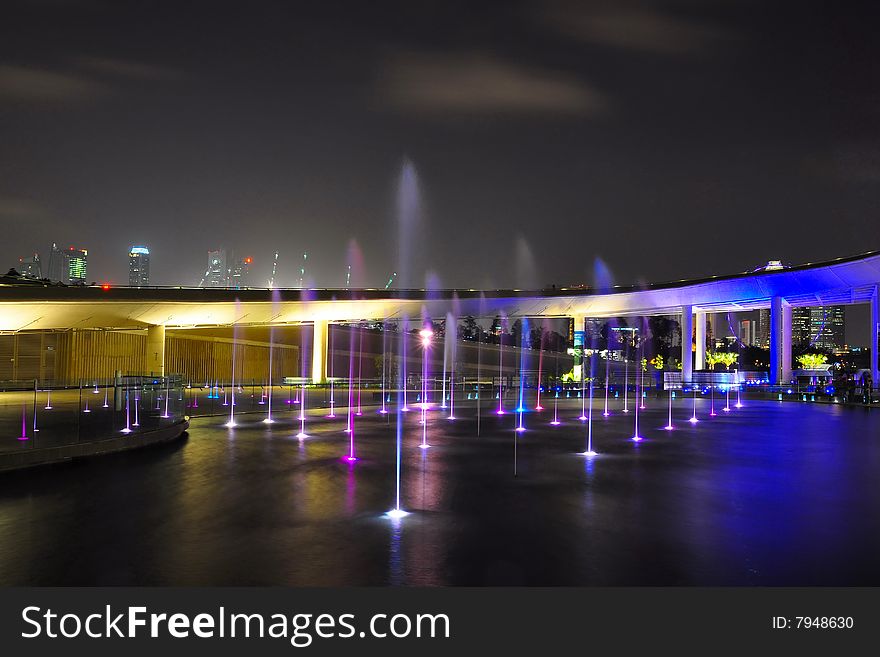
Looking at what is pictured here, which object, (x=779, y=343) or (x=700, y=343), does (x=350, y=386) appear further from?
(x=700, y=343)

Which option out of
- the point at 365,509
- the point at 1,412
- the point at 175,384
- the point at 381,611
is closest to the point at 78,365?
the point at 1,412

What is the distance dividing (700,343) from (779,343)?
10.6 m

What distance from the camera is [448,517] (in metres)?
9.22

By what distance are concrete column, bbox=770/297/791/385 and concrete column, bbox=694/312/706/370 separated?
930cm

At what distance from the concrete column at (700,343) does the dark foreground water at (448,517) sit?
181 feet

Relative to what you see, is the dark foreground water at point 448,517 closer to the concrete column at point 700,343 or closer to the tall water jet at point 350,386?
the tall water jet at point 350,386

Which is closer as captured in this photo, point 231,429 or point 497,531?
point 497,531

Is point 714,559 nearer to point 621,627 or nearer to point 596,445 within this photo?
point 621,627

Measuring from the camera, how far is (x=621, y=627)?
5395 mm

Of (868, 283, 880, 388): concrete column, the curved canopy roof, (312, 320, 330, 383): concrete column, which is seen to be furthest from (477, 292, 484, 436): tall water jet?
(868, 283, 880, 388): concrete column

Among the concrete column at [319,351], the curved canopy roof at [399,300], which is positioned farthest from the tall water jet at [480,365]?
the concrete column at [319,351]

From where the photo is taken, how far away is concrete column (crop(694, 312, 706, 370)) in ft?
231

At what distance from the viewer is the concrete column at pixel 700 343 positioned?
231ft

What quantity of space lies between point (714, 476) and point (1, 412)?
21.7 meters
